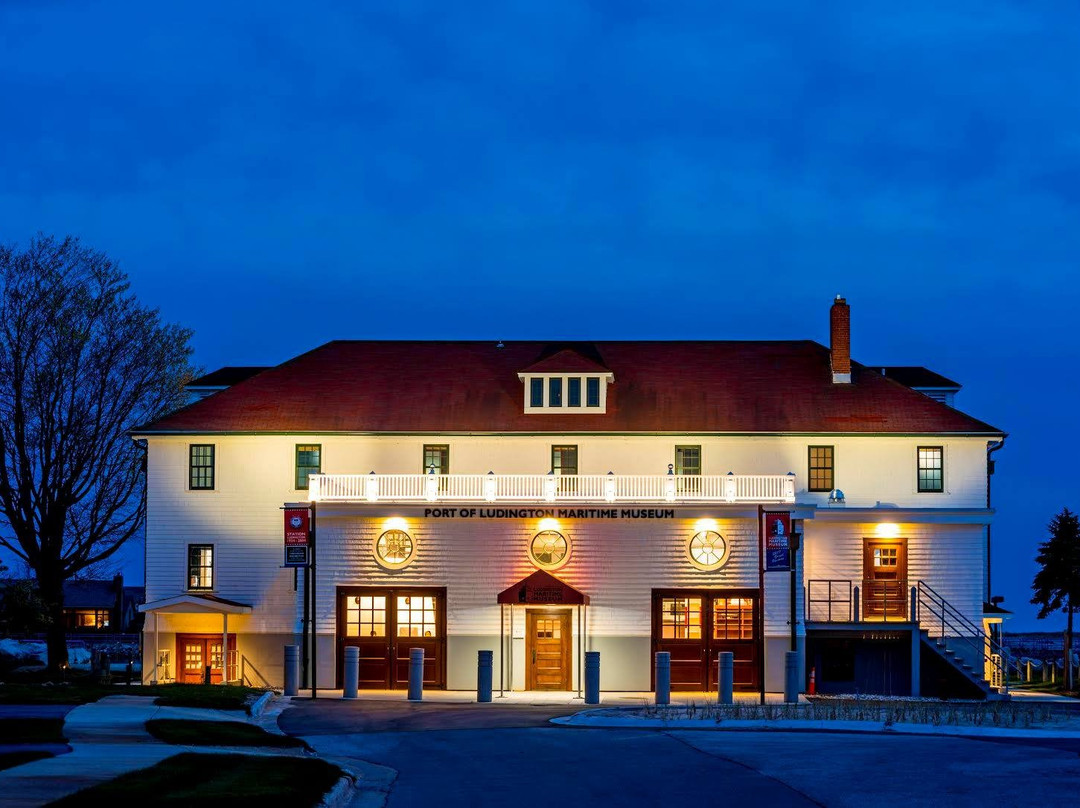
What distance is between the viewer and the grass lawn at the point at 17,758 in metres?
19.9

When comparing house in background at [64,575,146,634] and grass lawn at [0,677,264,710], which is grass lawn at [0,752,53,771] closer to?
grass lawn at [0,677,264,710]

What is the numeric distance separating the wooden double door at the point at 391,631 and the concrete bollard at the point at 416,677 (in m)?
4.83

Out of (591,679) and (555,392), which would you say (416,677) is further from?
(555,392)

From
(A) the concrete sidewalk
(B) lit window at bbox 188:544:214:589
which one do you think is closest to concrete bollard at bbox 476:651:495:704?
(A) the concrete sidewalk

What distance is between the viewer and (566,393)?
4741cm

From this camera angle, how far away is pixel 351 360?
51031mm

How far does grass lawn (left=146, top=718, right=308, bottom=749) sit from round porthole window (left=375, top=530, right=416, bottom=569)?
587 inches

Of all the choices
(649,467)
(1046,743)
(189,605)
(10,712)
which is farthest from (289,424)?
(1046,743)

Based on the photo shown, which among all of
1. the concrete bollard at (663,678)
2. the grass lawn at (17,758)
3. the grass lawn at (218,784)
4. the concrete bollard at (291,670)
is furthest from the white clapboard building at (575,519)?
the grass lawn at (218,784)

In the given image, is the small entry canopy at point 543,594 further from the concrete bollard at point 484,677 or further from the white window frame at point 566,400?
→ the white window frame at point 566,400

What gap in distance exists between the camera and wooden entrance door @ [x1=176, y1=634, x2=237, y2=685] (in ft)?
149

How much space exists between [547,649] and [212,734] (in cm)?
1780

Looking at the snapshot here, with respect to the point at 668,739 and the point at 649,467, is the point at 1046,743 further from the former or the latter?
the point at 649,467

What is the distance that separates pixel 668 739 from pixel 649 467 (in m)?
20.1
